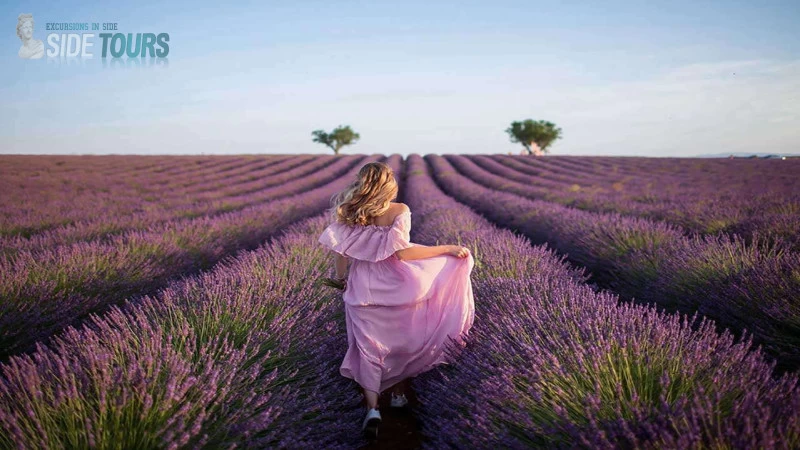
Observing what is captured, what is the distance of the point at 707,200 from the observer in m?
8.49

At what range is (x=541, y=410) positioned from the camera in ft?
5.05

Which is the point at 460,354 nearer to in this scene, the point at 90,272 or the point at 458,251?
the point at 458,251

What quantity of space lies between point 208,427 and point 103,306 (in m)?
2.69

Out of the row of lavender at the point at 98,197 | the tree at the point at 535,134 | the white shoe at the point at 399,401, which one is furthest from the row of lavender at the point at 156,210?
the tree at the point at 535,134

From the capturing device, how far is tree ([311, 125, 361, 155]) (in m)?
53.2

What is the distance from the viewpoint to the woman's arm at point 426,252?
2.50 metres

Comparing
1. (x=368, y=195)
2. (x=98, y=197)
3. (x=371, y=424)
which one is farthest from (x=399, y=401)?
(x=98, y=197)

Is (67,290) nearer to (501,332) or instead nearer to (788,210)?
(501,332)

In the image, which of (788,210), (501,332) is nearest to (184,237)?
(501,332)

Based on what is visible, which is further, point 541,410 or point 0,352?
point 0,352

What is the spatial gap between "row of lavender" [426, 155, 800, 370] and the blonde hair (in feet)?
6.76

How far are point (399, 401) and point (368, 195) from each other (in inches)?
47.8

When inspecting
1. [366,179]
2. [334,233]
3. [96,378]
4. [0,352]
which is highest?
Answer: [366,179]

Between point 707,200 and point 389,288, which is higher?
point 707,200
